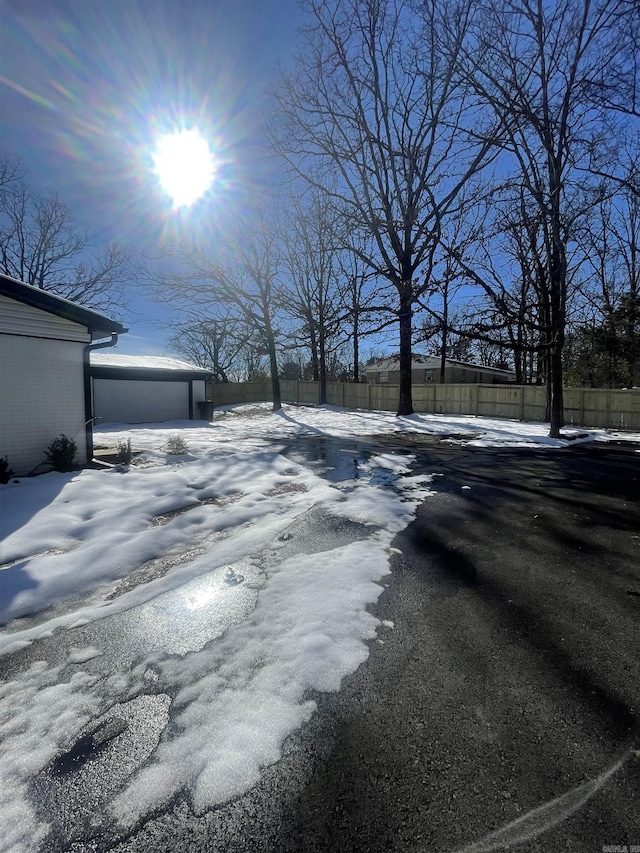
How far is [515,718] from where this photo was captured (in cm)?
177

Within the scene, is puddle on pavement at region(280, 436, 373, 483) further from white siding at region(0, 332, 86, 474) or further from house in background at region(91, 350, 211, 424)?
house in background at region(91, 350, 211, 424)

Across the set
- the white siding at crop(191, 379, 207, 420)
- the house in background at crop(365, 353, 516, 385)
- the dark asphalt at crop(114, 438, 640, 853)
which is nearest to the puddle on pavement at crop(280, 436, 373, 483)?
the dark asphalt at crop(114, 438, 640, 853)

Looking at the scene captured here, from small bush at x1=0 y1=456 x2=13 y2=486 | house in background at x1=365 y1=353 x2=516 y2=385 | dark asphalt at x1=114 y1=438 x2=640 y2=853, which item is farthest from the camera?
house in background at x1=365 y1=353 x2=516 y2=385

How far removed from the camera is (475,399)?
19703 mm

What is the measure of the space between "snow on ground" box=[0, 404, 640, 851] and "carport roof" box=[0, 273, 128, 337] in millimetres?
2938

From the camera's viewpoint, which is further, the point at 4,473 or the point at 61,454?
the point at 61,454

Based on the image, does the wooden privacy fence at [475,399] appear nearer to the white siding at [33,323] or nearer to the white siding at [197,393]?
the white siding at [197,393]

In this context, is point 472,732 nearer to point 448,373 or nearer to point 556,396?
point 556,396

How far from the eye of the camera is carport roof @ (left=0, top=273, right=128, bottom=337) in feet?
20.3

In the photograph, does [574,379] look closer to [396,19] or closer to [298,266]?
[298,266]

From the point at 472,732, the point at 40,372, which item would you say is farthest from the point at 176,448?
the point at 472,732

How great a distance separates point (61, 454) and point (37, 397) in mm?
1121

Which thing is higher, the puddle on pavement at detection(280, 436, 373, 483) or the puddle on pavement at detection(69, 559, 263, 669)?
the puddle on pavement at detection(280, 436, 373, 483)

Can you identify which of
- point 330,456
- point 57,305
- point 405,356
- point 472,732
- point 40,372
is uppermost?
point 405,356
